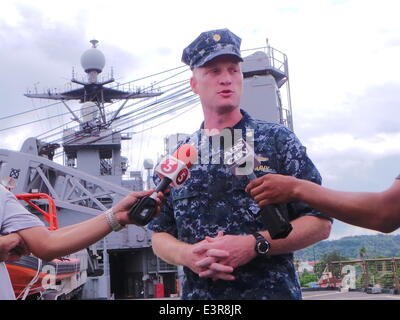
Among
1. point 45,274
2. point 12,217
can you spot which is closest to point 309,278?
point 12,217

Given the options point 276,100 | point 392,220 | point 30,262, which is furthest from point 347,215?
point 30,262

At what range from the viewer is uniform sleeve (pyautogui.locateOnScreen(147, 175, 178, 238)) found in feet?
4.99

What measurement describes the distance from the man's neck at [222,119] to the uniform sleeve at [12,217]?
603mm

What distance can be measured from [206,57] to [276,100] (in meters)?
1.82

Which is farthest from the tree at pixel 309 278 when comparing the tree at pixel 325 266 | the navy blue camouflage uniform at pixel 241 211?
the navy blue camouflage uniform at pixel 241 211

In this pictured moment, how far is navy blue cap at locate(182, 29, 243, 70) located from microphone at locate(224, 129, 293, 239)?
262 mm

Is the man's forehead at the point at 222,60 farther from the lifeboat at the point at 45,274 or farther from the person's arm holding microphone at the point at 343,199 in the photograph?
the lifeboat at the point at 45,274

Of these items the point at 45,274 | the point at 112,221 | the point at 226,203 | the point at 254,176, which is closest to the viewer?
the point at 254,176

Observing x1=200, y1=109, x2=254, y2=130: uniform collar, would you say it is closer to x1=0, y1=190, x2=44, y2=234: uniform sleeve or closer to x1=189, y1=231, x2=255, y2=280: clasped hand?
x1=189, y1=231, x2=255, y2=280: clasped hand

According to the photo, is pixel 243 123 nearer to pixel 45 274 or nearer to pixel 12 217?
pixel 12 217

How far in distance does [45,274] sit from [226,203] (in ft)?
8.77

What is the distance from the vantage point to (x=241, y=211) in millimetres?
1394

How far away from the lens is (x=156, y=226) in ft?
4.98
